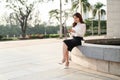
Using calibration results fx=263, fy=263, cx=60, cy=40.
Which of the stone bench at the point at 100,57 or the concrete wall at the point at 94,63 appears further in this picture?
the concrete wall at the point at 94,63

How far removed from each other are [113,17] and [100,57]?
796cm

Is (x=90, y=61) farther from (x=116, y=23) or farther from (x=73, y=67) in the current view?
(x=116, y=23)

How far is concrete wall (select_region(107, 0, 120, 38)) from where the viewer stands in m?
13.6

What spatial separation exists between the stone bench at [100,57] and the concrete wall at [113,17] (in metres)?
6.83

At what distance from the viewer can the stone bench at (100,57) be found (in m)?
6.08

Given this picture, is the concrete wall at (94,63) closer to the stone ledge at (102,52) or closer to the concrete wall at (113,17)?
the stone ledge at (102,52)

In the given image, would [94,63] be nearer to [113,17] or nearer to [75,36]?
[75,36]

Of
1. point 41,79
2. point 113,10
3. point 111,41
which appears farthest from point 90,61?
point 113,10

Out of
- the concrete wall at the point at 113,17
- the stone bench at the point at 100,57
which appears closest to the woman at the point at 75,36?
the stone bench at the point at 100,57

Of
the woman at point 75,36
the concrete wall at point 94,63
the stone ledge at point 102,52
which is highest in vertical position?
the woman at point 75,36

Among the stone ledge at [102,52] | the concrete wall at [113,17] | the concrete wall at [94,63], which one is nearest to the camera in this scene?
the stone ledge at [102,52]

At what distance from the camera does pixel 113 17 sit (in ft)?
45.8

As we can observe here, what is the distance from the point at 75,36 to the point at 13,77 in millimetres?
2088

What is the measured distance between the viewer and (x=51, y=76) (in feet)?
20.4
